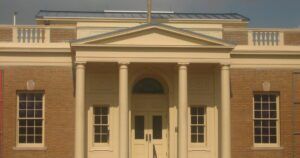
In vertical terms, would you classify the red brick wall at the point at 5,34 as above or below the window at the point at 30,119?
above

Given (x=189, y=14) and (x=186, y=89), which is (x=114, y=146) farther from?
(x=189, y=14)

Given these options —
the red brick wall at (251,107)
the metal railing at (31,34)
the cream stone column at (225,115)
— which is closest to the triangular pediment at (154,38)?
the cream stone column at (225,115)

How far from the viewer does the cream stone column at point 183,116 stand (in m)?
20.5

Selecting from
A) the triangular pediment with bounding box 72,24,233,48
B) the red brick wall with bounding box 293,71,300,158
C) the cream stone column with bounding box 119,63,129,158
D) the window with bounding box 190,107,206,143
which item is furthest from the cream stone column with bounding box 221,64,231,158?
the cream stone column with bounding box 119,63,129,158

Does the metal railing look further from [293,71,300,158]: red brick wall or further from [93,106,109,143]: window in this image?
[293,71,300,158]: red brick wall

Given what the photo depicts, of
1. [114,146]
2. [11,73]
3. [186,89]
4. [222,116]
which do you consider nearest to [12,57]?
[11,73]

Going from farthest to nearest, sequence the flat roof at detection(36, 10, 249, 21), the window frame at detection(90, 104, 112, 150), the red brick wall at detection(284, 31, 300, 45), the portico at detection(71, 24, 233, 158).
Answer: the flat roof at detection(36, 10, 249, 21) → the red brick wall at detection(284, 31, 300, 45) → the window frame at detection(90, 104, 112, 150) → the portico at detection(71, 24, 233, 158)

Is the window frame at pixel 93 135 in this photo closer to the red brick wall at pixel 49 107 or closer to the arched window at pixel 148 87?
the red brick wall at pixel 49 107

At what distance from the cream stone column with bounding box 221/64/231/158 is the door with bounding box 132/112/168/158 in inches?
110

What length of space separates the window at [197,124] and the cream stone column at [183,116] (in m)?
1.75

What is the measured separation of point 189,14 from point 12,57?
50.1ft

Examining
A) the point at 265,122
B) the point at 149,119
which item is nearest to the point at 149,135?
the point at 149,119

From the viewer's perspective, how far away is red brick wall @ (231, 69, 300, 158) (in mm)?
22172

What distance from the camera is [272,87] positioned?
2250 centimetres
